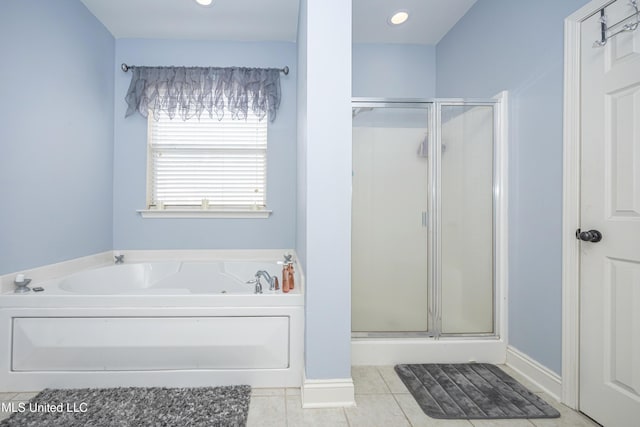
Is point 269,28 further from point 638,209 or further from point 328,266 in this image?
point 638,209

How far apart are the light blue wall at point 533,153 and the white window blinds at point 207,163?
195 cm

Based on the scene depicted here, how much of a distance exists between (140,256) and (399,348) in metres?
2.29

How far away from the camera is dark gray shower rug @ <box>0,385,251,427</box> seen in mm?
1498

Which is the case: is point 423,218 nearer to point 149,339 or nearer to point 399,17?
point 399,17

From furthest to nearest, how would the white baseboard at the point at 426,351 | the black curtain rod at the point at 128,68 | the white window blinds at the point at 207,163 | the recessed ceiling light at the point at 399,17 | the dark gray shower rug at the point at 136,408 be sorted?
1. the white window blinds at the point at 207,163
2. the black curtain rod at the point at 128,68
3. the recessed ceiling light at the point at 399,17
4. the white baseboard at the point at 426,351
5. the dark gray shower rug at the point at 136,408

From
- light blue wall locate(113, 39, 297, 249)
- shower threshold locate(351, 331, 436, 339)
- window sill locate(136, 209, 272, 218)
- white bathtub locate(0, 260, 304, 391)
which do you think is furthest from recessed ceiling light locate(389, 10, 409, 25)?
shower threshold locate(351, 331, 436, 339)

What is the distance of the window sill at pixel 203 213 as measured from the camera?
2.83m

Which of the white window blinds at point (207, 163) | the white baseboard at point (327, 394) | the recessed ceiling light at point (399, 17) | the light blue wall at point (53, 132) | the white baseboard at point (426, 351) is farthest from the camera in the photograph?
the white window blinds at point (207, 163)

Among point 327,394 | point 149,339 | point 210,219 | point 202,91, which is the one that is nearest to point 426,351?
point 327,394

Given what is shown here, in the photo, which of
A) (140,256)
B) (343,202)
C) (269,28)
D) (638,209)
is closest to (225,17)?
(269,28)

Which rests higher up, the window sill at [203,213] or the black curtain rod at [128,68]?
the black curtain rod at [128,68]

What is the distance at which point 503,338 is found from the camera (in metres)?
2.12

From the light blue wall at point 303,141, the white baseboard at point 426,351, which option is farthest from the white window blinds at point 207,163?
the white baseboard at point 426,351

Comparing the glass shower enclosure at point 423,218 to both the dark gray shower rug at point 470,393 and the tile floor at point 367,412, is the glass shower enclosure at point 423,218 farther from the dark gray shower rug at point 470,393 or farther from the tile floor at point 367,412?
the tile floor at point 367,412
